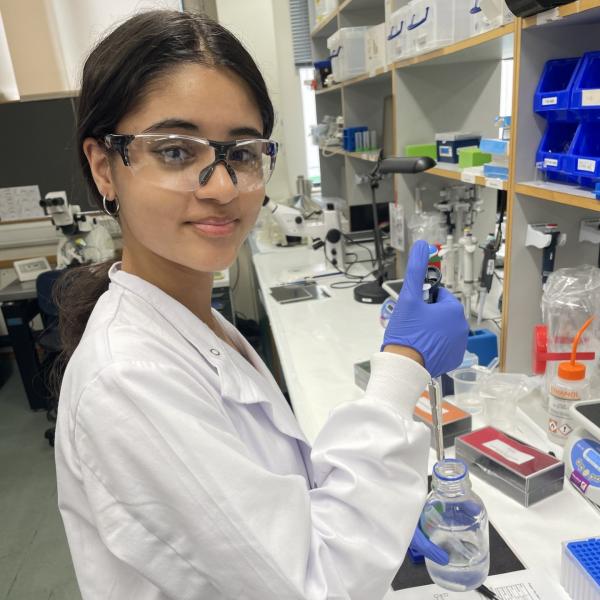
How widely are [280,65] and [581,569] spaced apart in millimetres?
4155

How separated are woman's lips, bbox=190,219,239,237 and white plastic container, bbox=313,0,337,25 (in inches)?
101

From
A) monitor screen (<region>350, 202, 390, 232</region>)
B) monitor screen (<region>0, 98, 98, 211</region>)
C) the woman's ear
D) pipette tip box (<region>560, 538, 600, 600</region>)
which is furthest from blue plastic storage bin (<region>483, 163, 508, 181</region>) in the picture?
monitor screen (<region>0, 98, 98, 211</region>)

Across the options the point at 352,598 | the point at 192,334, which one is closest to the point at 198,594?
the point at 352,598

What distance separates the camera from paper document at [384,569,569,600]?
0.83 meters

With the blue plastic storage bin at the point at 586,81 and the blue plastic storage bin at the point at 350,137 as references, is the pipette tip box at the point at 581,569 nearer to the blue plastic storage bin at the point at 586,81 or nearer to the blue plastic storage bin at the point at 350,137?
the blue plastic storage bin at the point at 586,81

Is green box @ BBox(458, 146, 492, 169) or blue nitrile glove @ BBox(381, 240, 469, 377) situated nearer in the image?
blue nitrile glove @ BBox(381, 240, 469, 377)

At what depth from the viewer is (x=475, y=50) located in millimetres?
1725

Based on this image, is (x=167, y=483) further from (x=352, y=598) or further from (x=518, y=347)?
(x=518, y=347)

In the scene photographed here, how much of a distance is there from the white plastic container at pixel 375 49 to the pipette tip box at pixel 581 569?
193 centimetres

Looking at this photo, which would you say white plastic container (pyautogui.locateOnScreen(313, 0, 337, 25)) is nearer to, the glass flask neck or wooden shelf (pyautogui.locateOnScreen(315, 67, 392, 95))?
wooden shelf (pyautogui.locateOnScreen(315, 67, 392, 95))

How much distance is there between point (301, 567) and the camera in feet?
2.05

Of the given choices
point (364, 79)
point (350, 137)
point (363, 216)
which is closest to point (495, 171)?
point (364, 79)

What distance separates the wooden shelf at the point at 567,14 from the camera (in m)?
0.96

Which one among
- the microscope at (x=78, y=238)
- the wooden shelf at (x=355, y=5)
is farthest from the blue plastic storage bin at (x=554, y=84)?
the microscope at (x=78, y=238)
